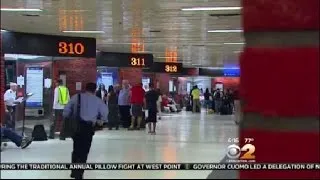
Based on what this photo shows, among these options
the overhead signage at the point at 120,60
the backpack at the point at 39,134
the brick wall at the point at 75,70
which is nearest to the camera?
the backpack at the point at 39,134

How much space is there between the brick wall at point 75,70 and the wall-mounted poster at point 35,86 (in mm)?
2202

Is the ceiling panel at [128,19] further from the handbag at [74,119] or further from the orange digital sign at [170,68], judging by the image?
the orange digital sign at [170,68]

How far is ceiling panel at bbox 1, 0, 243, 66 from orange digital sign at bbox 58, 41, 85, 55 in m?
0.41

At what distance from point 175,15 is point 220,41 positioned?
754 centimetres

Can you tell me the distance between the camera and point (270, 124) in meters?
1.64

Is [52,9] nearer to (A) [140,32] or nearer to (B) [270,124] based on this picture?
(A) [140,32]

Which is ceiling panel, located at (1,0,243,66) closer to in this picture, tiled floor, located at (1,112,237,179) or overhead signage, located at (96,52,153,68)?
tiled floor, located at (1,112,237,179)

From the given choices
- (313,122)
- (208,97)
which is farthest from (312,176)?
(208,97)

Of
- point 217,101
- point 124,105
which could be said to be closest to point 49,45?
point 124,105

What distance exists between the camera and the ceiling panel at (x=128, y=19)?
34.7 feet

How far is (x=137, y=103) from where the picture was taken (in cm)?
1914

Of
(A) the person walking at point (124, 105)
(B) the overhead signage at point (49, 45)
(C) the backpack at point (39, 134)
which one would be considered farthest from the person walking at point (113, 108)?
(C) the backpack at point (39, 134)

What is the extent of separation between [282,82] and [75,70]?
19343 millimetres

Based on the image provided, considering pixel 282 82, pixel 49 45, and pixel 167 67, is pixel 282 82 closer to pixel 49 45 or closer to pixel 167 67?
pixel 49 45
